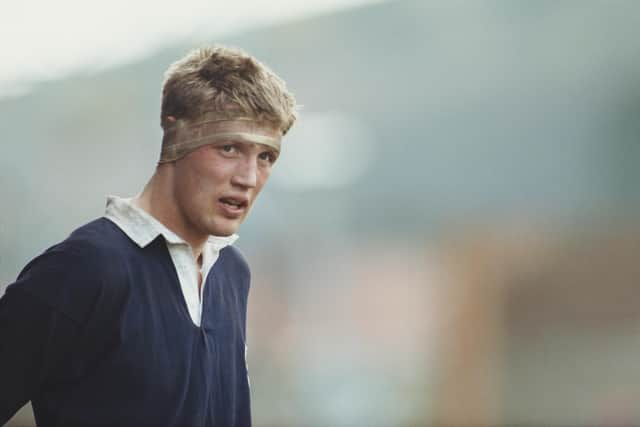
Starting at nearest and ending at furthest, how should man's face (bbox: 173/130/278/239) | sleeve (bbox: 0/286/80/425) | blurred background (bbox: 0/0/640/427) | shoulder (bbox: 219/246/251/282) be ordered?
sleeve (bbox: 0/286/80/425), man's face (bbox: 173/130/278/239), shoulder (bbox: 219/246/251/282), blurred background (bbox: 0/0/640/427)

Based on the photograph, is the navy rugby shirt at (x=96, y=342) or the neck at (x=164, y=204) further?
the neck at (x=164, y=204)

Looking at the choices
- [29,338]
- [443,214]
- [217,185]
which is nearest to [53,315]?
[29,338]

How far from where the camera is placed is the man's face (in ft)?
3.71

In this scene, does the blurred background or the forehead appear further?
the blurred background

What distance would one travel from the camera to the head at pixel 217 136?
1.14m

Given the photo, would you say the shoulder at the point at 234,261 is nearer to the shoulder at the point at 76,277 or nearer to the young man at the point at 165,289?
the young man at the point at 165,289

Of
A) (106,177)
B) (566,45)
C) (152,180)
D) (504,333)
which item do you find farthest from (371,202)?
(152,180)

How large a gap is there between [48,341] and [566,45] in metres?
2.22

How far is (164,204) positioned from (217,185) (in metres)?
0.09

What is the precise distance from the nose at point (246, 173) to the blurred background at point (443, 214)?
1.68m

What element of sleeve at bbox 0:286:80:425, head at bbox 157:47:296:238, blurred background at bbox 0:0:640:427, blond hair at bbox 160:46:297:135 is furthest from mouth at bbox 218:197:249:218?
blurred background at bbox 0:0:640:427

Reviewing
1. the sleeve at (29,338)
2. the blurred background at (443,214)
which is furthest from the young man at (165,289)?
the blurred background at (443,214)

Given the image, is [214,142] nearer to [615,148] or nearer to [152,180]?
[152,180]

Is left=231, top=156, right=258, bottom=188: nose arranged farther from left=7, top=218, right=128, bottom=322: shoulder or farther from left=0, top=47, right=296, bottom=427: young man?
left=7, top=218, right=128, bottom=322: shoulder
